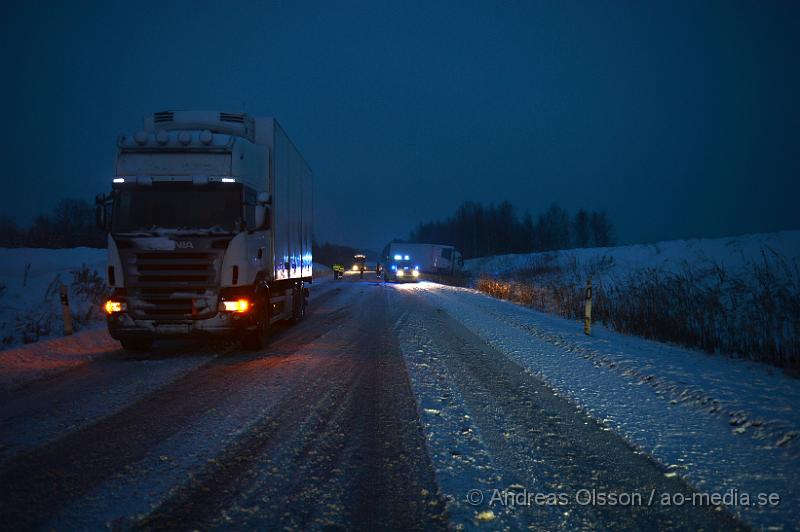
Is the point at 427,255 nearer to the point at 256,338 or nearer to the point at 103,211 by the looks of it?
the point at 256,338

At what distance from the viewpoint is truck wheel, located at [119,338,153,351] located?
7691 millimetres

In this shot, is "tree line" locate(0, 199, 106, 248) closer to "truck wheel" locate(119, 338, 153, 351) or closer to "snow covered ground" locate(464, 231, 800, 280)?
"truck wheel" locate(119, 338, 153, 351)

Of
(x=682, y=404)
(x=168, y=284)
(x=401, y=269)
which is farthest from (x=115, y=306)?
(x=401, y=269)

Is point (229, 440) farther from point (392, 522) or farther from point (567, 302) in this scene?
point (567, 302)

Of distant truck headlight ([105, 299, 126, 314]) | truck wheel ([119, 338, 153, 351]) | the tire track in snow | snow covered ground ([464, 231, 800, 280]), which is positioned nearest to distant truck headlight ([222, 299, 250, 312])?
distant truck headlight ([105, 299, 126, 314])

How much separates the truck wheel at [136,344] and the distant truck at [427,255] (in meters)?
32.0

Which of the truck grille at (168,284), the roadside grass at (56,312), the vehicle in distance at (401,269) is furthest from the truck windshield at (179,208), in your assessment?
the vehicle in distance at (401,269)

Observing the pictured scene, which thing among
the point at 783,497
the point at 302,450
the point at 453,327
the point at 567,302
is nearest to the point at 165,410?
the point at 302,450

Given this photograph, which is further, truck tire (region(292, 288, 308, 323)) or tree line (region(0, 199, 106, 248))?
tree line (region(0, 199, 106, 248))

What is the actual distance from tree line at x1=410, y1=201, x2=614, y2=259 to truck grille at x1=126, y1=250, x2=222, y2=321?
9506 centimetres

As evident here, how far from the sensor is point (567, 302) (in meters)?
13.8

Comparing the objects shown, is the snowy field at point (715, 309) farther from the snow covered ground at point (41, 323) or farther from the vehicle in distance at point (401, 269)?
the vehicle in distance at point (401, 269)

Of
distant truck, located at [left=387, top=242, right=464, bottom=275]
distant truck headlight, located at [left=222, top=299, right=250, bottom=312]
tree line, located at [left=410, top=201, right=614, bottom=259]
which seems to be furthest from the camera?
tree line, located at [left=410, top=201, right=614, bottom=259]

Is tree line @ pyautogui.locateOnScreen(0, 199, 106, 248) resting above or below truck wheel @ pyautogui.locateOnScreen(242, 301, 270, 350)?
above
